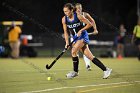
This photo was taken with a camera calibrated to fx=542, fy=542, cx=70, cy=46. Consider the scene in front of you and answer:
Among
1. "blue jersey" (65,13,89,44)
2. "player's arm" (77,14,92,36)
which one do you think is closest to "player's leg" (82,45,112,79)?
"blue jersey" (65,13,89,44)

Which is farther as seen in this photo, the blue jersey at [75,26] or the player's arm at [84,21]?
the blue jersey at [75,26]

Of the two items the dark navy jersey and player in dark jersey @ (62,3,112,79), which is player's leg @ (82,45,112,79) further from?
the dark navy jersey

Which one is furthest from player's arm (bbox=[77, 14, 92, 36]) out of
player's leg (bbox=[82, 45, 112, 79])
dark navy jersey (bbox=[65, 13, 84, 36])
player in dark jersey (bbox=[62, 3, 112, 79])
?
player's leg (bbox=[82, 45, 112, 79])

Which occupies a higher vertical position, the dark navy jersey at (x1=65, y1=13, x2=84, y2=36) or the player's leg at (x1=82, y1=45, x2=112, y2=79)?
the dark navy jersey at (x1=65, y1=13, x2=84, y2=36)

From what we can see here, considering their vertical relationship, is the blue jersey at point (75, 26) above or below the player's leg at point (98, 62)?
above

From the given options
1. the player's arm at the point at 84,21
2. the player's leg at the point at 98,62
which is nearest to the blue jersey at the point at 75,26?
the player's arm at the point at 84,21

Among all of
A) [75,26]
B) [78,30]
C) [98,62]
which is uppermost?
[75,26]

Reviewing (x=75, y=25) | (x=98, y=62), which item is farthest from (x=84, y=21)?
(x=98, y=62)

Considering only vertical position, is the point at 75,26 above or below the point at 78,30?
above

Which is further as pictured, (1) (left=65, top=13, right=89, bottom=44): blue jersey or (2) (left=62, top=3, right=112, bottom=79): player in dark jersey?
(1) (left=65, top=13, right=89, bottom=44): blue jersey

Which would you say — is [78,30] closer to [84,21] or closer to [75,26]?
[75,26]

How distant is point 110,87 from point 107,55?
21.5m

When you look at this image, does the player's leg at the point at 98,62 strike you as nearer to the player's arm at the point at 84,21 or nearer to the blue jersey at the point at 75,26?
the blue jersey at the point at 75,26

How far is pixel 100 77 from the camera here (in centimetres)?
1555
